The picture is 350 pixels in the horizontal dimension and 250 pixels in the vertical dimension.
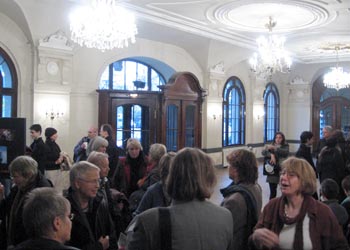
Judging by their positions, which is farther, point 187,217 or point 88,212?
point 88,212

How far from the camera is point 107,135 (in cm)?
656

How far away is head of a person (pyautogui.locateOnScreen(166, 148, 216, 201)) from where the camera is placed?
6.64 feet

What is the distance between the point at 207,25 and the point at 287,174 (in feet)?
25.5

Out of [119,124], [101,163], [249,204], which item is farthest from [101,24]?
[119,124]

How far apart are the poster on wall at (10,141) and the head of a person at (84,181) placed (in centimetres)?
222

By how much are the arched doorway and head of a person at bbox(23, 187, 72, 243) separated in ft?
54.3

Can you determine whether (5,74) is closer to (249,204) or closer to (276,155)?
(276,155)

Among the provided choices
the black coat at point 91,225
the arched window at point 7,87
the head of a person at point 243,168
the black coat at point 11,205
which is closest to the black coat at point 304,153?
the head of a person at point 243,168

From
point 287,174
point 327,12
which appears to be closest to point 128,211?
point 287,174

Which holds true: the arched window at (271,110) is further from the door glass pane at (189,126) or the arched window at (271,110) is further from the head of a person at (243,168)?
the head of a person at (243,168)

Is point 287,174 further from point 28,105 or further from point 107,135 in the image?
point 28,105

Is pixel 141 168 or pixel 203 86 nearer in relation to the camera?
pixel 141 168

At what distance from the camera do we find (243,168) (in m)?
2.79

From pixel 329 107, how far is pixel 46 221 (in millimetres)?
16867
